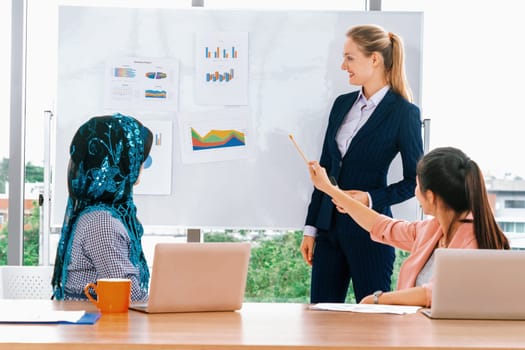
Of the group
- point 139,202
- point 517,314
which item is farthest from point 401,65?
point 517,314

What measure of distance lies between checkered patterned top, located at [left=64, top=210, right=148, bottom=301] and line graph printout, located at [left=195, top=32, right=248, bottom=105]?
5.37ft

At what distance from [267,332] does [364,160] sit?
2123 millimetres

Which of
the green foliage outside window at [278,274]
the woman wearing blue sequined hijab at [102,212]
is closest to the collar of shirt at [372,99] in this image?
the green foliage outside window at [278,274]

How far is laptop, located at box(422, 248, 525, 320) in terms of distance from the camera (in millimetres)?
1941

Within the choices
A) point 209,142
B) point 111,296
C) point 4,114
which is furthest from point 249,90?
point 111,296

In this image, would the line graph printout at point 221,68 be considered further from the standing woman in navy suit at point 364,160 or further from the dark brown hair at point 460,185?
the dark brown hair at point 460,185

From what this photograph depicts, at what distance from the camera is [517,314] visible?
1.99 m

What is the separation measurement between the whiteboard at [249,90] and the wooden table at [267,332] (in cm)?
187

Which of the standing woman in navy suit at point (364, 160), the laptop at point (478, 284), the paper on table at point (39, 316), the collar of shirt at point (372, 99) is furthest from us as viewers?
the collar of shirt at point (372, 99)

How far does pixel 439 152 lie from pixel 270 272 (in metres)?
1.55

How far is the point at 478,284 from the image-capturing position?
196cm

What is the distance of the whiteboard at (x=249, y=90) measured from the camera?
13.0 feet

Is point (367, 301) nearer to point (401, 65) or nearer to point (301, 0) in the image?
point (401, 65)

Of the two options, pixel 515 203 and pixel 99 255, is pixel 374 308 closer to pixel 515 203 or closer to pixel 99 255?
pixel 99 255
